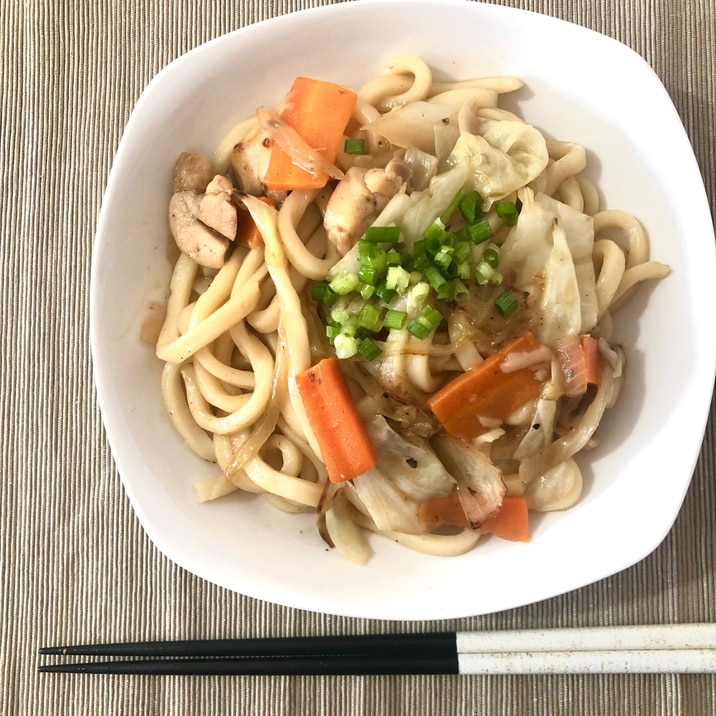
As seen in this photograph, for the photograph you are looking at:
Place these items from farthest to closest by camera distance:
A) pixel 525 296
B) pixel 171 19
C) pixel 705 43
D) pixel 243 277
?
pixel 171 19
pixel 705 43
pixel 243 277
pixel 525 296

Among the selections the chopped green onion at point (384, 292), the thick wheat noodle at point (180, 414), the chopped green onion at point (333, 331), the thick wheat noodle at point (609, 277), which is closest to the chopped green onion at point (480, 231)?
the chopped green onion at point (384, 292)

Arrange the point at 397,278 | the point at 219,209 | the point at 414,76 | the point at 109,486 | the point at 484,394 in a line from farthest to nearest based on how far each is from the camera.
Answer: the point at 109,486
the point at 414,76
the point at 219,209
the point at 484,394
the point at 397,278

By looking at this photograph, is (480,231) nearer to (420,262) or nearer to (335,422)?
(420,262)

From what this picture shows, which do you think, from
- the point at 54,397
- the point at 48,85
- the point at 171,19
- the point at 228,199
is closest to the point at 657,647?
the point at 228,199

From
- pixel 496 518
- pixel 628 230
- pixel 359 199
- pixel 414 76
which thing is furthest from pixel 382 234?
pixel 496 518

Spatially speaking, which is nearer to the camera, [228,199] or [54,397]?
[228,199]

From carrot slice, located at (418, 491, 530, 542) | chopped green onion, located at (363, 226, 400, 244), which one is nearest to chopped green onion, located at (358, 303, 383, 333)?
chopped green onion, located at (363, 226, 400, 244)

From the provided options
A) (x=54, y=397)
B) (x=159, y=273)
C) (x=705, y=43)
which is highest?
(x=705, y=43)

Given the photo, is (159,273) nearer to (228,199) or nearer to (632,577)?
(228,199)
